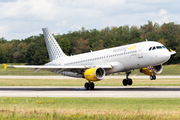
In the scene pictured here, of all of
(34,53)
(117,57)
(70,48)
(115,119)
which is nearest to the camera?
(115,119)

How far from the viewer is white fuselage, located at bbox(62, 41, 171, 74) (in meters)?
37.5

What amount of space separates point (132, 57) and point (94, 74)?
5.54 meters

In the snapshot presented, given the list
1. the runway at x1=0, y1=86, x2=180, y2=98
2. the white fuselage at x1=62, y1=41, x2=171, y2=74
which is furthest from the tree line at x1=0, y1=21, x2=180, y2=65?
the runway at x1=0, y1=86, x2=180, y2=98

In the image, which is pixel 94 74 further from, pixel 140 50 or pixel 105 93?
pixel 140 50

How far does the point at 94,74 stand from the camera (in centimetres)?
3722

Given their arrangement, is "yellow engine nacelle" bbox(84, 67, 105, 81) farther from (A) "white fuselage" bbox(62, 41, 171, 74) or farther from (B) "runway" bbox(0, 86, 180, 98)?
(A) "white fuselage" bbox(62, 41, 171, 74)

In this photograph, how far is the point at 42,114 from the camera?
17.9 metres

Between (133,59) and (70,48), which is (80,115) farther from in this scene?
(70,48)

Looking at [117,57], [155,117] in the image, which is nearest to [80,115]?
[155,117]

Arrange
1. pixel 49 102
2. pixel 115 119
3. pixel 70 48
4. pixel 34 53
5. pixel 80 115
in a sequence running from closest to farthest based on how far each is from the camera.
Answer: pixel 115 119, pixel 80 115, pixel 49 102, pixel 34 53, pixel 70 48

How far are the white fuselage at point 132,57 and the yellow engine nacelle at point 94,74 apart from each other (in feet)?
8.14

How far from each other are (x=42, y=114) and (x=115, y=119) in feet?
14.4

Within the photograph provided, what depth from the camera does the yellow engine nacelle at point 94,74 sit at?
37312 millimetres

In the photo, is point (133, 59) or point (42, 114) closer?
point (42, 114)
